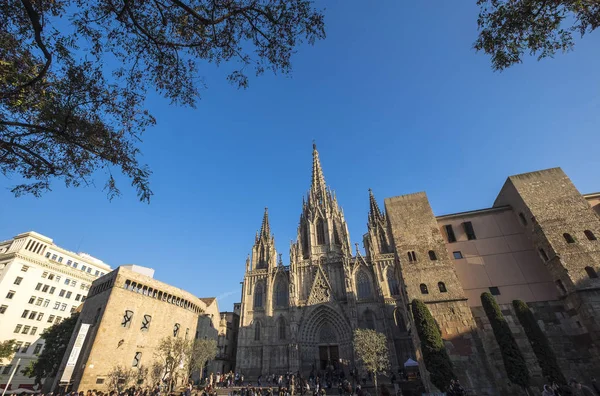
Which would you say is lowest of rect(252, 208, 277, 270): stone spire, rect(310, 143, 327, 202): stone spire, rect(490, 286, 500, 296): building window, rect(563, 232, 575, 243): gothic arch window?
rect(490, 286, 500, 296): building window

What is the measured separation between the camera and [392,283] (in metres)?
33.6

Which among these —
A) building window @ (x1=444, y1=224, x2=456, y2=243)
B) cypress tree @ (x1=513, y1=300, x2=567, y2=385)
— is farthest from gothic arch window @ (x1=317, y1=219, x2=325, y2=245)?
cypress tree @ (x1=513, y1=300, x2=567, y2=385)

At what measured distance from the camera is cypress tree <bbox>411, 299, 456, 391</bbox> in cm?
1330

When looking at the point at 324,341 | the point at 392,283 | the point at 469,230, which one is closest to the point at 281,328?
the point at 324,341

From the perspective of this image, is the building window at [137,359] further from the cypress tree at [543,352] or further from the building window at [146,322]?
the cypress tree at [543,352]

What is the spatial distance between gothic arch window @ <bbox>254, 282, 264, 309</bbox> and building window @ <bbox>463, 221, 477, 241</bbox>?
2786cm

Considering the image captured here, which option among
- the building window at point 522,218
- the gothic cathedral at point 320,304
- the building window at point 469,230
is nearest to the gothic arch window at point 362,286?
the gothic cathedral at point 320,304

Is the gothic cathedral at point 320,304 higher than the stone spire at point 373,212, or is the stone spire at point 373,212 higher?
the stone spire at point 373,212

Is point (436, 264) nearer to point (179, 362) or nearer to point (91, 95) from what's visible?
point (91, 95)


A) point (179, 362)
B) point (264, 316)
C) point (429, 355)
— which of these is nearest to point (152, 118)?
point (429, 355)

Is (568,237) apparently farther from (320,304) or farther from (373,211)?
(373,211)

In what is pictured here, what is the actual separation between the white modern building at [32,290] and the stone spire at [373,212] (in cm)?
4946

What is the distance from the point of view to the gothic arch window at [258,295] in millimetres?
37309

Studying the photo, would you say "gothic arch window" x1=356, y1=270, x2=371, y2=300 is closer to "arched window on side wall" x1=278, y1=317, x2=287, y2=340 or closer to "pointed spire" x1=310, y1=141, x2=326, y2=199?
"arched window on side wall" x1=278, y1=317, x2=287, y2=340
